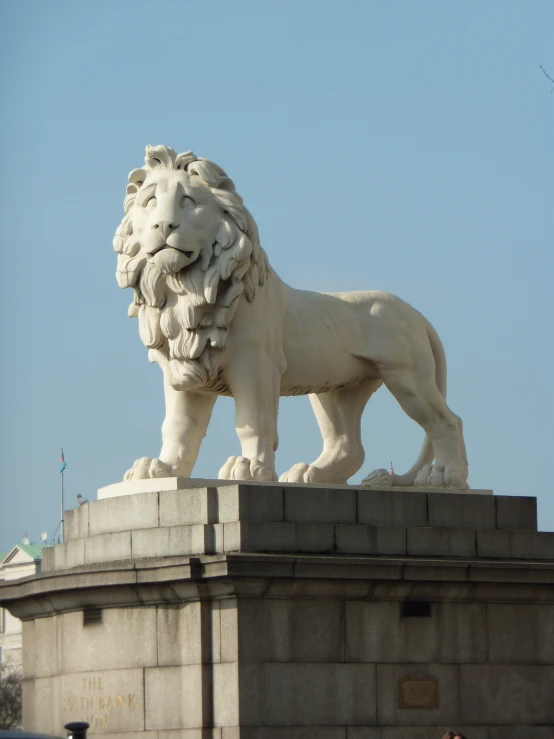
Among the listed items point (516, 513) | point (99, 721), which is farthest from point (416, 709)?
point (99, 721)

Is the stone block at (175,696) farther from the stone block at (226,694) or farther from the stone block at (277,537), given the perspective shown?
the stone block at (277,537)

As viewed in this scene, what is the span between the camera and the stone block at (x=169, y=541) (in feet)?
56.4

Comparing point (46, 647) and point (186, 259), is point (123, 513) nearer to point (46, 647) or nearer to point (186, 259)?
point (46, 647)

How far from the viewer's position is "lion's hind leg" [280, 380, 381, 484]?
19828 millimetres

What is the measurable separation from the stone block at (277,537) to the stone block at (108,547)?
3.82 feet

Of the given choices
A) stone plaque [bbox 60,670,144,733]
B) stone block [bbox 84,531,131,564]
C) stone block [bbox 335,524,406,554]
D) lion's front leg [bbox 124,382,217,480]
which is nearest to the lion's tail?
stone block [bbox 335,524,406,554]

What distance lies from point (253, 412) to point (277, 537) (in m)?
1.46

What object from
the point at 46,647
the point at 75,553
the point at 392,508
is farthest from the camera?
the point at 46,647

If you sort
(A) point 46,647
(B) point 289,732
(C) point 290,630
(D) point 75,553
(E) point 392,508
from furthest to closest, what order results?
1. (A) point 46,647
2. (D) point 75,553
3. (E) point 392,508
4. (C) point 290,630
5. (B) point 289,732

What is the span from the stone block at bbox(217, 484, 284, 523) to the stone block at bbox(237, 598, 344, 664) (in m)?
0.77

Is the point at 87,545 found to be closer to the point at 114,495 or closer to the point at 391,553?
the point at 114,495

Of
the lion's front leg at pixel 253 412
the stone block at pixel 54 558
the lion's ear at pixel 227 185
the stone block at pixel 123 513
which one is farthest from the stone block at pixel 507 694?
the lion's ear at pixel 227 185

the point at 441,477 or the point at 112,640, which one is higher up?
the point at 441,477

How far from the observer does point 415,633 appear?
17.7 metres
